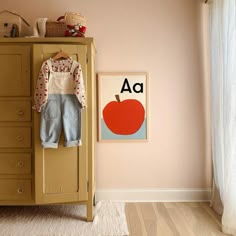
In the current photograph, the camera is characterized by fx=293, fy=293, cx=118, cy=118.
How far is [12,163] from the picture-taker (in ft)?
8.07

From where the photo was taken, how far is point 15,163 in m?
2.46

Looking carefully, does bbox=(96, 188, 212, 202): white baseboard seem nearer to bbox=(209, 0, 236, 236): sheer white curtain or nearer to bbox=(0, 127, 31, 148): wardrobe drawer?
bbox=(209, 0, 236, 236): sheer white curtain

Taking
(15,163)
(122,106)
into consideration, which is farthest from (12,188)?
(122,106)

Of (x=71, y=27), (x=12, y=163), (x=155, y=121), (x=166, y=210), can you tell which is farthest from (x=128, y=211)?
(x=71, y=27)

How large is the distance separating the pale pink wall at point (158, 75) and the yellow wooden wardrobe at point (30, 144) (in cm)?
63

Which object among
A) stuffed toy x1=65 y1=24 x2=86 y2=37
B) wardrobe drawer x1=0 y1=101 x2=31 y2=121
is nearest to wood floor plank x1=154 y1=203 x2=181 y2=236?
wardrobe drawer x1=0 y1=101 x2=31 y2=121

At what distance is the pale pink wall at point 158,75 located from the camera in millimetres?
3053

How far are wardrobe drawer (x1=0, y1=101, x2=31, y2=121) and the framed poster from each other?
822 millimetres

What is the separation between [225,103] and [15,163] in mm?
1815

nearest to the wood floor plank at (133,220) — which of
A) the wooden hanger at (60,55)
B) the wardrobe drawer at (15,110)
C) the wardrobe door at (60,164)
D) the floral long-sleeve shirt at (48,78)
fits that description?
the wardrobe door at (60,164)

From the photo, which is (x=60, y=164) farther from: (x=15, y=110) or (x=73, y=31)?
(x=73, y=31)

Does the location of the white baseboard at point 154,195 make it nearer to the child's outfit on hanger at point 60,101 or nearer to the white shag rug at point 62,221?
the white shag rug at point 62,221

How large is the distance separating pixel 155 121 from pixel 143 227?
3.69 ft

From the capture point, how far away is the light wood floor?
7.57 ft
